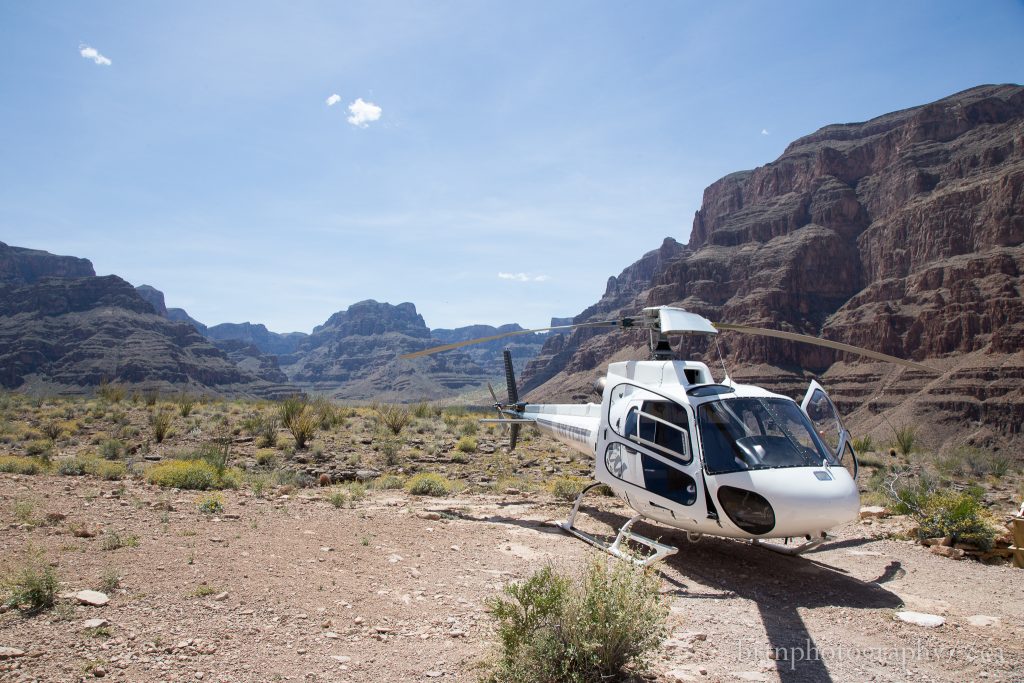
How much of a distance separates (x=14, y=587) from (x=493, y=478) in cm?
1072

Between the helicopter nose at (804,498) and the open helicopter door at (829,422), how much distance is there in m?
0.92

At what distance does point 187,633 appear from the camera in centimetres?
475

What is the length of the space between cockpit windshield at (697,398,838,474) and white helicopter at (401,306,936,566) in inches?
0.5

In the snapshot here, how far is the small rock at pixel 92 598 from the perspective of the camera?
16.7ft

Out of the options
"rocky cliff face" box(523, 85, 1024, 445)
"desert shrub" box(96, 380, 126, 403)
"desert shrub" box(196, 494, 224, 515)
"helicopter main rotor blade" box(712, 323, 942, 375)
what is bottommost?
"desert shrub" box(196, 494, 224, 515)

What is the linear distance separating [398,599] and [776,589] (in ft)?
14.4

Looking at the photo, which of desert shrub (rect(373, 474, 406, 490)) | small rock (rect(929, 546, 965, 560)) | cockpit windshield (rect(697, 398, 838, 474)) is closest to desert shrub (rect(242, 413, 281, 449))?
desert shrub (rect(373, 474, 406, 490))

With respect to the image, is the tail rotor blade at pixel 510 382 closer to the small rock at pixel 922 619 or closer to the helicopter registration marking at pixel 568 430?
the helicopter registration marking at pixel 568 430

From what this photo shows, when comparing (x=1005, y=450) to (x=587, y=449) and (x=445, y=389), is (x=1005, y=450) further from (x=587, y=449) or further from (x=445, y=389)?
(x=445, y=389)

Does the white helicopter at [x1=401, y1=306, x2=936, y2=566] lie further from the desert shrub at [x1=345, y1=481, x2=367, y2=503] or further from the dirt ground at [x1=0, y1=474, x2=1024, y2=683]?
the desert shrub at [x1=345, y1=481, x2=367, y2=503]

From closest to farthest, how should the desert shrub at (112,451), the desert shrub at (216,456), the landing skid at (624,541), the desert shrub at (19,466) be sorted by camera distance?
the landing skid at (624,541) < the desert shrub at (19,466) < the desert shrub at (216,456) < the desert shrub at (112,451)

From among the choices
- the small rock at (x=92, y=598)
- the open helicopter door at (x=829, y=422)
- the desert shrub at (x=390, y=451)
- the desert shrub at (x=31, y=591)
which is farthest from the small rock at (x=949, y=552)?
the desert shrub at (x=390, y=451)

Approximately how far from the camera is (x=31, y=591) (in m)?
4.95

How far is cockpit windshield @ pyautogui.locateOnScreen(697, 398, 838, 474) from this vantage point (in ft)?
22.4
